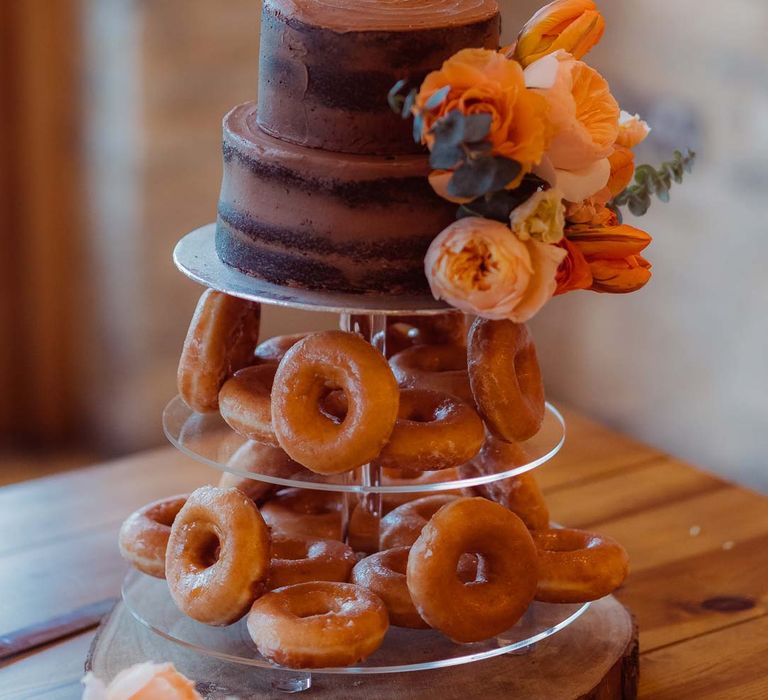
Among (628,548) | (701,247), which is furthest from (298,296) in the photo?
(701,247)

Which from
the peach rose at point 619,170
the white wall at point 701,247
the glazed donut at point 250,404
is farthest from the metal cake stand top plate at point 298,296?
the white wall at point 701,247

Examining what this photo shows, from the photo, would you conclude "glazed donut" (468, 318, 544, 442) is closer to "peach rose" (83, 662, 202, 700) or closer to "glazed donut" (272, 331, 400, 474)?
"glazed donut" (272, 331, 400, 474)

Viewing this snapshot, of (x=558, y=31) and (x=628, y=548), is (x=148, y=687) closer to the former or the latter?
(x=558, y=31)

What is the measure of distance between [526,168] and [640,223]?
53.9 inches

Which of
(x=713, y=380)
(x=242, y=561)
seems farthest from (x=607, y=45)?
(x=242, y=561)

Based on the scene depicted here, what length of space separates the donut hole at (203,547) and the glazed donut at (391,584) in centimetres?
13

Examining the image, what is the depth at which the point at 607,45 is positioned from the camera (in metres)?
2.29

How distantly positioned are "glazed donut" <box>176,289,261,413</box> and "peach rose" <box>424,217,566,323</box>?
0.84ft

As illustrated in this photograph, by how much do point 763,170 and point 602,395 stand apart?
61cm

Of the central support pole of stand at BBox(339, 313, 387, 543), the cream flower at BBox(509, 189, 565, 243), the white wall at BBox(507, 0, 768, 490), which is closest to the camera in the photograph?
the cream flower at BBox(509, 189, 565, 243)

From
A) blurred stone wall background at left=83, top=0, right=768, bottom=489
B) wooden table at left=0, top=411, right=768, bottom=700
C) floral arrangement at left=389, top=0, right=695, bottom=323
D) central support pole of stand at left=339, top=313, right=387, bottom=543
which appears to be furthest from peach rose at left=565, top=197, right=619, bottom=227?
blurred stone wall background at left=83, top=0, right=768, bottom=489

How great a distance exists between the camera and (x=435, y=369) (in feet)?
3.95

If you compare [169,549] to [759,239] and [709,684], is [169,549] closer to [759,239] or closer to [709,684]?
[709,684]

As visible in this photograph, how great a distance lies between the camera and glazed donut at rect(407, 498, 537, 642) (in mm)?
1023
